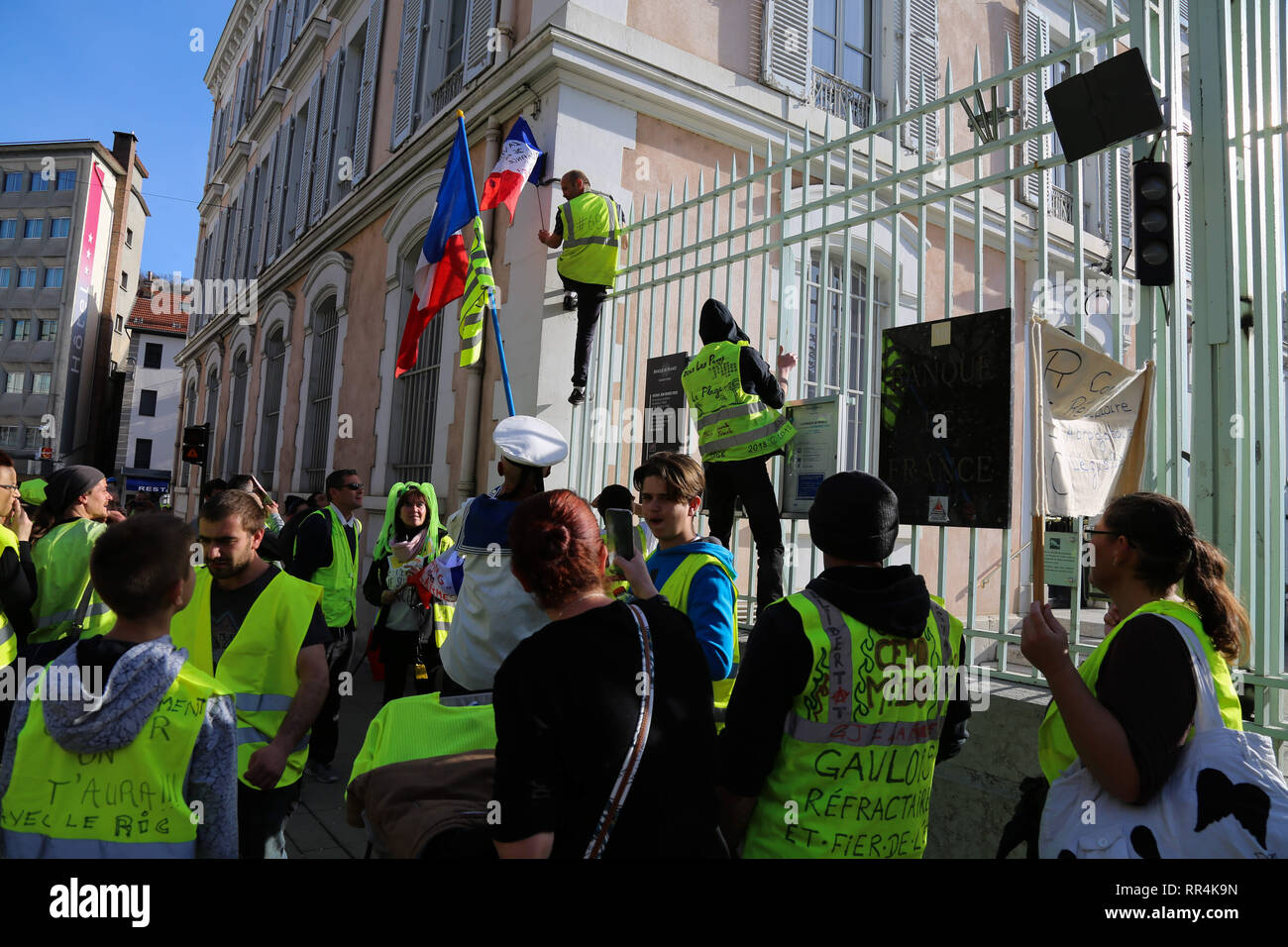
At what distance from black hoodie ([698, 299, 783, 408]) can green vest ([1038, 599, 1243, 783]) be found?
8.15ft

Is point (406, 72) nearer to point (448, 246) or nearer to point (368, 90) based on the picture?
point (368, 90)

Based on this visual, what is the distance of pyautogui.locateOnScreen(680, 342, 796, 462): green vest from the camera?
14.8 feet

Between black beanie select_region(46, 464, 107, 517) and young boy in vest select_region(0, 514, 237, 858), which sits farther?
black beanie select_region(46, 464, 107, 517)

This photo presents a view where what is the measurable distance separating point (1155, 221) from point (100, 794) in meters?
3.86

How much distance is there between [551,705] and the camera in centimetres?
159

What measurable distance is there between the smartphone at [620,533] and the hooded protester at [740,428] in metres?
→ 2.13

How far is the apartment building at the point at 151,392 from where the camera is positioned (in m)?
39.4

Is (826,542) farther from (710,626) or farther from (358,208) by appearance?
(358,208)

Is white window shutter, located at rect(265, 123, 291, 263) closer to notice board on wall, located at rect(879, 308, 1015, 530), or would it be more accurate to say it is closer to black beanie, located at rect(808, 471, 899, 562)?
notice board on wall, located at rect(879, 308, 1015, 530)

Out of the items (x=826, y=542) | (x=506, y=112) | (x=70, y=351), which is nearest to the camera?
(x=826, y=542)

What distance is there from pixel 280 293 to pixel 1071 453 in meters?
15.1

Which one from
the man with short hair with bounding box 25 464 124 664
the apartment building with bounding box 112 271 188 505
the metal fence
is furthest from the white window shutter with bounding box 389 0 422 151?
the apartment building with bounding box 112 271 188 505

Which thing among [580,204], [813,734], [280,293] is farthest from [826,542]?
[280,293]

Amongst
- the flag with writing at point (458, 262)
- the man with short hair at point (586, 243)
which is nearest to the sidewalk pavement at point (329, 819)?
the flag with writing at point (458, 262)
